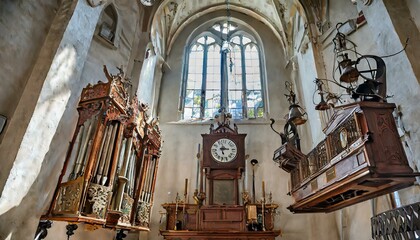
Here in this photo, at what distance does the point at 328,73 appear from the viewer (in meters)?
6.79

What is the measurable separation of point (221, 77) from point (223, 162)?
348 centimetres

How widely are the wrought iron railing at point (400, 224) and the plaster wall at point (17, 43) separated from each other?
440 cm

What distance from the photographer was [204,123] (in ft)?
26.5

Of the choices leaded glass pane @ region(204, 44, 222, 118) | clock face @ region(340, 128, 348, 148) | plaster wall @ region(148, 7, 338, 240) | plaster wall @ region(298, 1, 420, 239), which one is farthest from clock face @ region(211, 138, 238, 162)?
clock face @ region(340, 128, 348, 148)

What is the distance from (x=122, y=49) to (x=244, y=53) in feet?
15.9

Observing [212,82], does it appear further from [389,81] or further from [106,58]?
[389,81]

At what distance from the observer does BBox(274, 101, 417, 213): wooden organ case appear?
2812 mm

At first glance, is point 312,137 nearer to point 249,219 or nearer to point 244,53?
point 249,219

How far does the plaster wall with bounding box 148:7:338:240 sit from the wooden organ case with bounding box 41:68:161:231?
1.69 m

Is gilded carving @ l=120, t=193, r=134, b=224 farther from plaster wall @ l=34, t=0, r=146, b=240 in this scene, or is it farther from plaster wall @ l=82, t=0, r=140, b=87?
plaster wall @ l=82, t=0, r=140, b=87

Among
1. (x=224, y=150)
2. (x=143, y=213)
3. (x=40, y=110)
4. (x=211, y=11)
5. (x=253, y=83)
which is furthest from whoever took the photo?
(x=211, y=11)

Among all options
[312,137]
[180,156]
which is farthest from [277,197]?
[180,156]

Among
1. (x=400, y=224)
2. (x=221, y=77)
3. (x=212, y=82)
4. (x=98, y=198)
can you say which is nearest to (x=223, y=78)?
(x=221, y=77)

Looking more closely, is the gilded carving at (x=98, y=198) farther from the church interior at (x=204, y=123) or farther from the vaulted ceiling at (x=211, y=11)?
the vaulted ceiling at (x=211, y=11)
